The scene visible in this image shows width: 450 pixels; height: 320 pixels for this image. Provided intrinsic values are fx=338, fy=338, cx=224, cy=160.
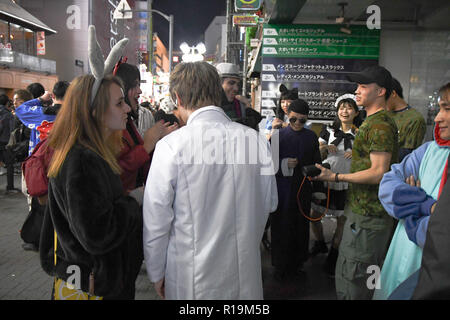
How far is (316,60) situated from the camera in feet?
25.0

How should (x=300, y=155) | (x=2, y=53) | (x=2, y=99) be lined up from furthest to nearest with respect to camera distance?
(x=2, y=53)
(x=2, y=99)
(x=300, y=155)

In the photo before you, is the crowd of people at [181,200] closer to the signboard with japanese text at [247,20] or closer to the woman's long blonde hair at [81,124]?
the woman's long blonde hair at [81,124]

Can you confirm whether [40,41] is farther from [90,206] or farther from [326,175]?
[90,206]

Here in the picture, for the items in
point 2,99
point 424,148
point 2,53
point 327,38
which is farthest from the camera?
point 2,53

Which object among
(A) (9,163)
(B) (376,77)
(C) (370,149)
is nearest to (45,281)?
(C) (370,149)

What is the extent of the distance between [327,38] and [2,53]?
69.6 feet

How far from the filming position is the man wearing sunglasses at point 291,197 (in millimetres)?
4102

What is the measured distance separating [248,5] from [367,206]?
24.6ft

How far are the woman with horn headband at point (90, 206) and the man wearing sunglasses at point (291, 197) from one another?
8.05 ft

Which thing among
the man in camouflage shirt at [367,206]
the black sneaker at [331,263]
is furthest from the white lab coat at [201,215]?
the black sneaker at [331,263]

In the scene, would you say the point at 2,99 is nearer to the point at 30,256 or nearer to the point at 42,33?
the point at 30,256

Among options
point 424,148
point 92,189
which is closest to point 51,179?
point 92,189
